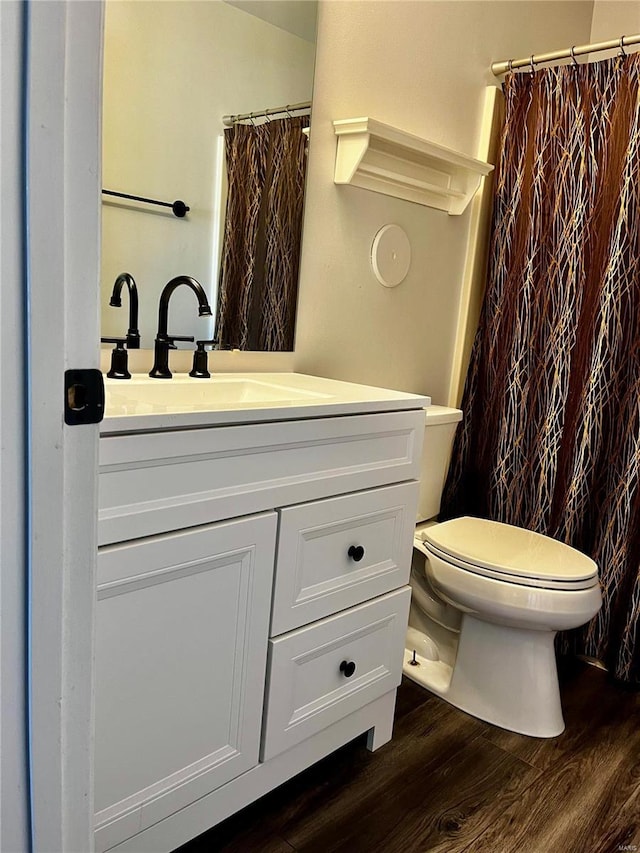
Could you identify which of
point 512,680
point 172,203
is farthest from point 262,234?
point 512,680

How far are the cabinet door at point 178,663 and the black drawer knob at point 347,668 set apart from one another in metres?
0.24

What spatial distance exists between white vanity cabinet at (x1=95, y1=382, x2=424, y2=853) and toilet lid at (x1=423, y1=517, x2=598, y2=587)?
1.01ft

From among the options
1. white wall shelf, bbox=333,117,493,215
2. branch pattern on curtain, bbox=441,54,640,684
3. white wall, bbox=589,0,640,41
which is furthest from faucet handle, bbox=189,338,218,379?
white wall, bbox=589,0,640,41

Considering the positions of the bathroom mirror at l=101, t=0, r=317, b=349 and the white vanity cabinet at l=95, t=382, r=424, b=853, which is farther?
the bathroom mirror at l=101, t=0, r=317, b=349

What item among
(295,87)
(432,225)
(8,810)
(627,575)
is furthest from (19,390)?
(627,575)

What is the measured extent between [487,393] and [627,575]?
0.75 m

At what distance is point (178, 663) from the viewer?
46.8 inches

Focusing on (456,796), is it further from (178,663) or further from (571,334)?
(571,334)

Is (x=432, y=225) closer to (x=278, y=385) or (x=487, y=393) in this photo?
(x=487, y=393)

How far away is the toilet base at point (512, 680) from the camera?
1851 mm

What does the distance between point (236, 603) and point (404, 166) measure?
4.63ft

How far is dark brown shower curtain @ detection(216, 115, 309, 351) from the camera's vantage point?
66.7 inches

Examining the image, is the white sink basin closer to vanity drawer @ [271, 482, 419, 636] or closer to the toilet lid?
vanity drawer @ [271, 482, 419, 636]

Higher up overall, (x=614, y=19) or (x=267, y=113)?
(x=614, y=19)
